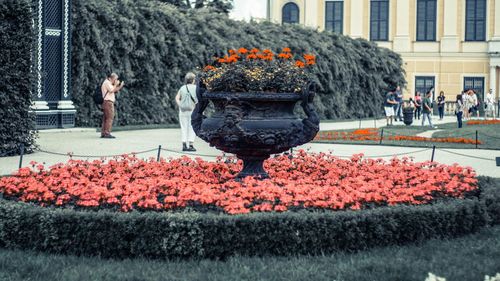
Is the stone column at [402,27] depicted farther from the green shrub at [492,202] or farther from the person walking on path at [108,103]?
the green shrub at [492,202]

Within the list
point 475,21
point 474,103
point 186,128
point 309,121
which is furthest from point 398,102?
point 309,121

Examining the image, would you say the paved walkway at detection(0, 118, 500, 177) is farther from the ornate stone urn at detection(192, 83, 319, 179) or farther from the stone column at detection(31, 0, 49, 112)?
the ornate stone urn at detection(192, 83, 319, 179)

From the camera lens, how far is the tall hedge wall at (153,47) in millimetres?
23234

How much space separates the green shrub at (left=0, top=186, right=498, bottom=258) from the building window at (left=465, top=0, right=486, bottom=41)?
43.9m

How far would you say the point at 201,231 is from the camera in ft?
20.9

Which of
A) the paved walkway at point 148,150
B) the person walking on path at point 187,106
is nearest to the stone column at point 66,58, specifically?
the paved walkway at point 148,150

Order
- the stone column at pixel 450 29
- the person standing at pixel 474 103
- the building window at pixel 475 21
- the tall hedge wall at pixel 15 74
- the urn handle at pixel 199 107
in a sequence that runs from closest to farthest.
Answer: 1. the urn handle at pixel 199 107
2. the tall hedge wall at pixel 15 74
3. the person standing at pixel 474 103
4. the stone column at pixel 450 29
5. the building window at pixel 475 21

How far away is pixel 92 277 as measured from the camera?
5688mm

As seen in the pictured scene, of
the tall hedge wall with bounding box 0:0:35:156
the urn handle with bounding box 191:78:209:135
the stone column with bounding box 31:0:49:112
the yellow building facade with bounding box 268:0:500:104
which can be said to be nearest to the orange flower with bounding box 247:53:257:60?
the urn handle with bounding box 191:78:209:135

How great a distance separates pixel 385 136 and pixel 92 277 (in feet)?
55.5

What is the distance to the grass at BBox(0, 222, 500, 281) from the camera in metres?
5.71

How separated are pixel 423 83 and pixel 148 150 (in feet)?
123

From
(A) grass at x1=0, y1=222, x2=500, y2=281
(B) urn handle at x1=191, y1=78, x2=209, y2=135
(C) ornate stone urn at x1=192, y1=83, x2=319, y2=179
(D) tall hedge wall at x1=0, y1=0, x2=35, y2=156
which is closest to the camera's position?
(A) grass at x1=0, y1=222, x2=500, y2=281

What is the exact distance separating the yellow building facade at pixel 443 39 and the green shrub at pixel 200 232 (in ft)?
140
